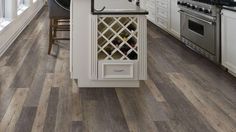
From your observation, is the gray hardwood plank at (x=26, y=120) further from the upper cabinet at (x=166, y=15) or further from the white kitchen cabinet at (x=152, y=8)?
the white kitchen cabinet at (x=152, y=8)

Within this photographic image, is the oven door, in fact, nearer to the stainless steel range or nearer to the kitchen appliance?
the stainless steel range

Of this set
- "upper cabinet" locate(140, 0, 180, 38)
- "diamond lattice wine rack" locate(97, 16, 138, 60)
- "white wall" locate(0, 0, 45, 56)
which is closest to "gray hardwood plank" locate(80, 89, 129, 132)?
"diamond lattice wine rack" locate(97, 16, 138, 60)

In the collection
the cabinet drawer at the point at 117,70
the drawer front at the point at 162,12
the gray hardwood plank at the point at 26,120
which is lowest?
the gray hardwood plank at the point at 26,120

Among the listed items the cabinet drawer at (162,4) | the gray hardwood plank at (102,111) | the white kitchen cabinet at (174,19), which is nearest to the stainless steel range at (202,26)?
the white kitchen cabinet at (174,19)

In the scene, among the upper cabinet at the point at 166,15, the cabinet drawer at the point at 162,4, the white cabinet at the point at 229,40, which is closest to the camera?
the white cabinet at the point at 229,40

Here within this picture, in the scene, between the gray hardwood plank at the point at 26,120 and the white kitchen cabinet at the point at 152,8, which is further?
the white kitchen cabinet at the point at 152,8

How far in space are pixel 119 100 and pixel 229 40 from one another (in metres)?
1.69

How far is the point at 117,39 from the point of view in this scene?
388 centimetres

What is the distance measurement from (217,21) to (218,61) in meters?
0.52

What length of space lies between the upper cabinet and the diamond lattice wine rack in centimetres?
280

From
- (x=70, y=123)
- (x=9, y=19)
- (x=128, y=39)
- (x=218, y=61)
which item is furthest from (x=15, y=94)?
(x=9, y=19)

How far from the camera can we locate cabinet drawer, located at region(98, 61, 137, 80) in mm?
3750

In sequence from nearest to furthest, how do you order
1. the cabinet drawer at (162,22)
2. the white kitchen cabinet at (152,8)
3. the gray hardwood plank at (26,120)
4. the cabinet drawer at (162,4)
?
the gray hardwood plank at (26,120) → the cabinet drawer at (162,4) → the cabinet drawer at (162,22) → the white kitchen cabinet at (152,8)

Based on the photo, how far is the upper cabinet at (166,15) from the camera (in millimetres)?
6649
